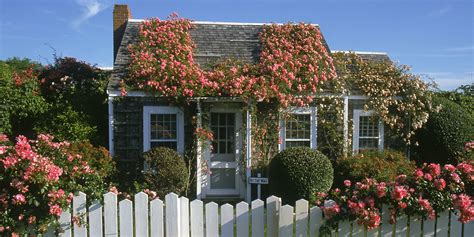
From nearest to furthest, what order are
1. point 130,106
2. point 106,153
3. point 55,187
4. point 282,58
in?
point 55,187
point 106,153
point 130,106
point 282,58

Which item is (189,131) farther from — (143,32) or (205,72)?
(143,32)

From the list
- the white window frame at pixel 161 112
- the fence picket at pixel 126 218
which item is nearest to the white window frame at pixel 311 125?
the white window frame at pixel 161 112

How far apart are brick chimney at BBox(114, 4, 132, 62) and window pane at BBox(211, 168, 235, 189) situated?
19.6 feet

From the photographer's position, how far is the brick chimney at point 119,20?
1300cm

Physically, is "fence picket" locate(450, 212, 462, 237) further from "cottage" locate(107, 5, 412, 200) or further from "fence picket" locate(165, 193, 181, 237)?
"cottage" locate(107, 5, 412, 200)

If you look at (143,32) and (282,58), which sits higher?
(143,32)

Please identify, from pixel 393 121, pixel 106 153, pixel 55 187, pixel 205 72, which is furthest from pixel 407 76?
pixel 55 187

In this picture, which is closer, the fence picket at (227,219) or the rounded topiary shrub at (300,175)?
the fence picket at (227,219)

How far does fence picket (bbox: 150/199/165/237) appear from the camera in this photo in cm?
460

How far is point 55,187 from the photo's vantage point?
447 cm

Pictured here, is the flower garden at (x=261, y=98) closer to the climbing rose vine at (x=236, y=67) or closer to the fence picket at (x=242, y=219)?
the climbing rose vine at (x=236, y=67)

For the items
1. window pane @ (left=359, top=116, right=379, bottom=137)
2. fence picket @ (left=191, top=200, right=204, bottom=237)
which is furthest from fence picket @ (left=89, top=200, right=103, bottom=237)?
window pane @ (left=359, top=116, right=379, bottom=137)

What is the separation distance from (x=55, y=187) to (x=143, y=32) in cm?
746

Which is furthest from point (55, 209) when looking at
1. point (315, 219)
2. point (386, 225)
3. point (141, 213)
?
point (386, 225)
